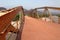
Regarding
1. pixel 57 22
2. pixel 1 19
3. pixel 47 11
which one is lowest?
pixel 57 22

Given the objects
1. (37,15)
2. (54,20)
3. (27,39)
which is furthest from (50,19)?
(27,39)

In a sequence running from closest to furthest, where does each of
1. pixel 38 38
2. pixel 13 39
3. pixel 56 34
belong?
pixel 13 39 → pixel 38 38 → pixel 56 34

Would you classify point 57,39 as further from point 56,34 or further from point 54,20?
point 54,20

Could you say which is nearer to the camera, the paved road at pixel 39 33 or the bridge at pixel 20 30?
the bridge at pixel 20 30

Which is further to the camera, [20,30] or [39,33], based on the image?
[39,33]

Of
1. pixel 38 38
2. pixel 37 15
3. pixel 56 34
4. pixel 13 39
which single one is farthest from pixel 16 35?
pixel 37 15

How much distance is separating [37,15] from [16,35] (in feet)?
11.7

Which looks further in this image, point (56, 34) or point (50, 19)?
point (50, 19)

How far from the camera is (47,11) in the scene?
14.9 feet

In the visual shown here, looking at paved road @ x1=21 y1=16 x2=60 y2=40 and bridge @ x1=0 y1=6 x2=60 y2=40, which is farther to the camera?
paved road @ x1=21 y1=16 x2=60 y2=40

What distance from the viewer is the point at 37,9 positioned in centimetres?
551

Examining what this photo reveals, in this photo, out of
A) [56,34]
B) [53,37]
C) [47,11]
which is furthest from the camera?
[47,11]

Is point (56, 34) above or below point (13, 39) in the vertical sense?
below

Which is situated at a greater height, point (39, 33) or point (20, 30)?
point (20, 30)
